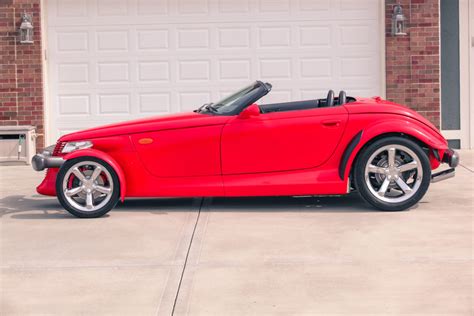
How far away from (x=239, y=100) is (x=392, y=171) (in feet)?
5.15

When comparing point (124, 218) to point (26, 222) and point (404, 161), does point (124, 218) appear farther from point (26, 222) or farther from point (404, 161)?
point (404, 161)

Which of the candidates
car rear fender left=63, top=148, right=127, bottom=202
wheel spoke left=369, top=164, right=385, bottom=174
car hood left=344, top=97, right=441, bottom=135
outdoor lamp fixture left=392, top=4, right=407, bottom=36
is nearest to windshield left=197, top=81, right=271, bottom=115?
car hood left=344, top=97, right=441, bottom=135

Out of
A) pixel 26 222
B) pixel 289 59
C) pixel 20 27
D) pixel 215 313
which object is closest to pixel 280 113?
pixel 26 222

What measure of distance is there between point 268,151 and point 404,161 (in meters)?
1.24

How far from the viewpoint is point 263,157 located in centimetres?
911

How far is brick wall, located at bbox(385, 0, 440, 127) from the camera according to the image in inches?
571

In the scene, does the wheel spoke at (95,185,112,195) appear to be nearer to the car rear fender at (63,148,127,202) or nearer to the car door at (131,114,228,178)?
the car rear fender at (63,148,127,202)

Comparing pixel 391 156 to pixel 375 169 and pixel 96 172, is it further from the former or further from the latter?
pixel 96 172

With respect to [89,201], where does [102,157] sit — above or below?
above

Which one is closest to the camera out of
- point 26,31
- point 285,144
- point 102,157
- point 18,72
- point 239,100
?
point 102,157

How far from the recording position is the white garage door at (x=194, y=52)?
47.9 ft

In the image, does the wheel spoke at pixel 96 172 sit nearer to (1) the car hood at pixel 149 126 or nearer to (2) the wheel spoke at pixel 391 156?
(1) the car hood at pixel 149 126

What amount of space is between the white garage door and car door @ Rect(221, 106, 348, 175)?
551 centimetres

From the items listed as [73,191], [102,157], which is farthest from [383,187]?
[73,191]
